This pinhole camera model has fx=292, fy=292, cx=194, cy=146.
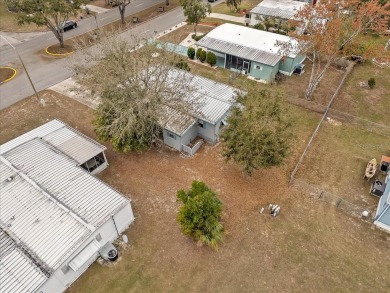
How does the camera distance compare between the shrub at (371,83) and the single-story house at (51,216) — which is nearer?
the single-story house at (51,216)

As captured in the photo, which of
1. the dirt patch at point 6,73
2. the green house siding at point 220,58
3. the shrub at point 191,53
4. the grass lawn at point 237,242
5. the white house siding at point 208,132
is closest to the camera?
the grass lawn at point 237,242

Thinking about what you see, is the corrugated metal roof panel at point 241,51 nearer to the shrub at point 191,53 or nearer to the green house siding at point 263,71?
the green house siding at point 263,71

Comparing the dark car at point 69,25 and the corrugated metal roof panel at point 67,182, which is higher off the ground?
the dark car at point 69,25

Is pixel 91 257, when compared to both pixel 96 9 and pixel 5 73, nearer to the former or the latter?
pixel 5 73

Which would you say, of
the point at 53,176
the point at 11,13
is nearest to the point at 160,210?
the point at 53,176

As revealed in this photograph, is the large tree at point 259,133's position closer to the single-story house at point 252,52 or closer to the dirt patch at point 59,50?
the single-story house at point 252,52

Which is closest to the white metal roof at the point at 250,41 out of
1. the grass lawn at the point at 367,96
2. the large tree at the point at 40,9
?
the grass lawn at the point at 367,96

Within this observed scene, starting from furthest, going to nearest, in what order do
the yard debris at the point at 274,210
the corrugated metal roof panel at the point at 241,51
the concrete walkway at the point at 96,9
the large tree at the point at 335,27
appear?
the concrete walkway at the point at 96,9 → the corrugated metal roof panel at the point at 241,51 → the large tree at the point at 335,27 → the yard debris at the point at 274,210

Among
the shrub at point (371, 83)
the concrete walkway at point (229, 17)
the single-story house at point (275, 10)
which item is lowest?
the shrub at point (371, 83)
